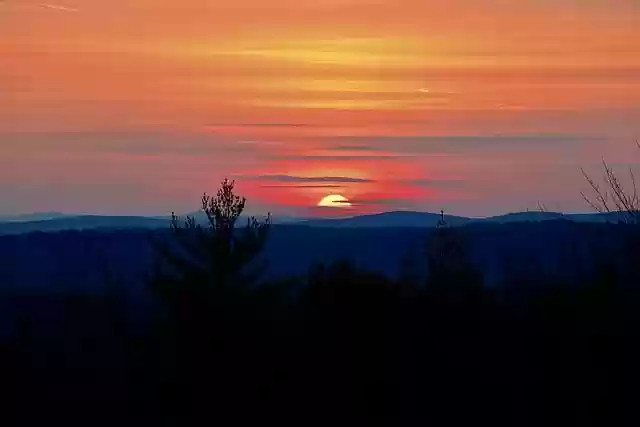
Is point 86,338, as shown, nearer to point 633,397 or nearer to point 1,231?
point 633,397

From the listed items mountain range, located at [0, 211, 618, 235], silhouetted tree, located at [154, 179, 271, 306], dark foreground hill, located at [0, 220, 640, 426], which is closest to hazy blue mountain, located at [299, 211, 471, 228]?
mountain range, located at [0, 211, 618, 235]

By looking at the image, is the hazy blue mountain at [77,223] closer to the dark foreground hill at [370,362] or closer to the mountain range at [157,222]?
the mountain range at [157,222]

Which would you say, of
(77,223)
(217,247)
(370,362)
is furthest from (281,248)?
(370,362)

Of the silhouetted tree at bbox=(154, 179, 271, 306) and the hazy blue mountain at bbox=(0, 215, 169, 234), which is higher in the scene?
the hazy blue mountain at bbox=(0, 215, 169, 234)

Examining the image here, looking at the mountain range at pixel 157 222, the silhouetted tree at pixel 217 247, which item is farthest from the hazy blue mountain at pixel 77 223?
the silhouetted tree at pixel 217 247

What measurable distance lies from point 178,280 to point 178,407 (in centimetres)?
1522

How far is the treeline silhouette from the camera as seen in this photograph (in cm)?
1595

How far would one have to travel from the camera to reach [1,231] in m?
150

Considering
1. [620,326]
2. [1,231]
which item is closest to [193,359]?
[620,326]

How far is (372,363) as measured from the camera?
53.9ft

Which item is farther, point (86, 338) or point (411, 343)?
point (86, 338)

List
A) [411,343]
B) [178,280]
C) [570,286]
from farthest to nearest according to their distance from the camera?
[178,280] → [570,286] → [411,343]

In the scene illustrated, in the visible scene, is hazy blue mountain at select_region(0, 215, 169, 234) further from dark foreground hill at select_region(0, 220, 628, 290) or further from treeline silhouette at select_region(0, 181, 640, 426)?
treeline silhouette at select_region(0, 181, 640, 426)

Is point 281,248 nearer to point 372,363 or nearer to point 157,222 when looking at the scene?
point 157,222
